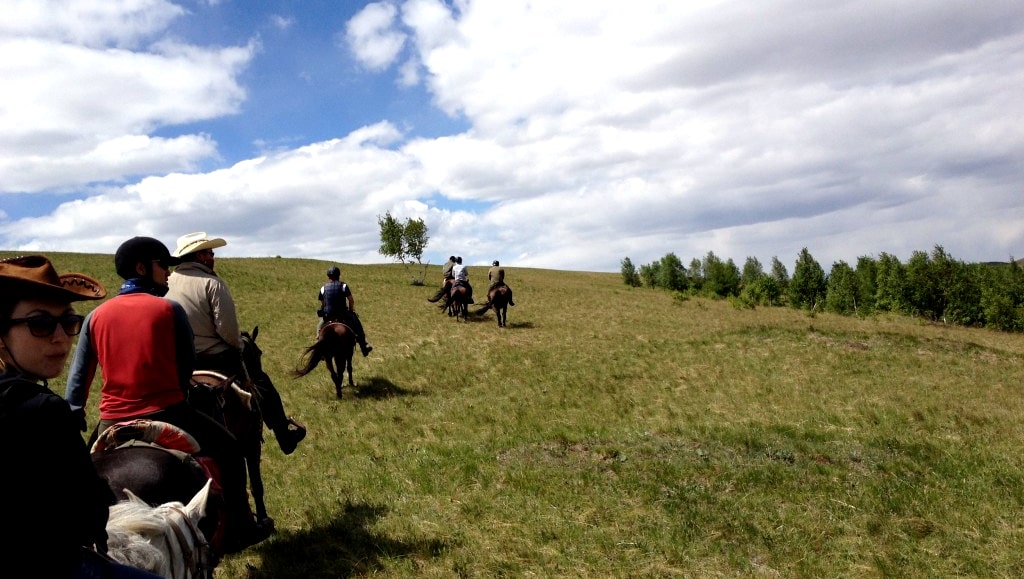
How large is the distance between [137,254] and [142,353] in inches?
30.8

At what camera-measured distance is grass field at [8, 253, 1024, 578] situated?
598 cm

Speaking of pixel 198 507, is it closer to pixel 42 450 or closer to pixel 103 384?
pixel 42 450

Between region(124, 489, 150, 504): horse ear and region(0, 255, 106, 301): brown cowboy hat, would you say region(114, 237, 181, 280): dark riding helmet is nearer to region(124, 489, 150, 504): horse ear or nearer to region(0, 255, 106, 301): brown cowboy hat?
→ region(124, 489, 150, 504): horse ear

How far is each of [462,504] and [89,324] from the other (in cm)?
446

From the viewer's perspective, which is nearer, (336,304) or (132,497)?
(132,497)

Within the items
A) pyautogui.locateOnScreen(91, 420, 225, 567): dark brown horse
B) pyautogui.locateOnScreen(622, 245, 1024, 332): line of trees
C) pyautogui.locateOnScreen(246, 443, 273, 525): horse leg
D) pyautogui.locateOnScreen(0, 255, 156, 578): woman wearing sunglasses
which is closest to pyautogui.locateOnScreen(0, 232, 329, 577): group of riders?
pyautogui.locateOnScreen(0, 255, 156, 578): woman wearing sunglasses

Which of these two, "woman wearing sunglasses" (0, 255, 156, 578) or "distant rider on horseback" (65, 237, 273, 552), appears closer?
"woman wearing sunglasses" (0, 255, 156, 578)

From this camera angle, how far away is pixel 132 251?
4.45 meters

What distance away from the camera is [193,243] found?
20.1 feet

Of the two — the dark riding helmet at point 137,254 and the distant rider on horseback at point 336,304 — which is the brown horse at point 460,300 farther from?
the dark riding helmet at point 137,254

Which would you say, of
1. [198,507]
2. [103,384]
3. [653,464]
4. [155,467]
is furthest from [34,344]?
[653,464]

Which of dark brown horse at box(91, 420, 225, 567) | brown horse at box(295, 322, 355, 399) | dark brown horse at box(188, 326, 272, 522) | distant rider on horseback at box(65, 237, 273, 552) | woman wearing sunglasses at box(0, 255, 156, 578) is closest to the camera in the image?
woman wearing sunglasses at box(0, 255, 156, 578)

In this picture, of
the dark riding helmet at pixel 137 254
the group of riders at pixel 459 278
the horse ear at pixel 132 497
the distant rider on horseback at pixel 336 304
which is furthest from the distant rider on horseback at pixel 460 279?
the horse ear at pixel 132 497

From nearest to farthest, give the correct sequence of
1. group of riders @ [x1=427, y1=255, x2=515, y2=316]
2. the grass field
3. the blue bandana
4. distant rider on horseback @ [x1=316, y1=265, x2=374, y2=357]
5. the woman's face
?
the woman's face
the blue bandana
the grass field
distant rider on horseback @ [x1=316, y1=265, x2=374, y2=357]
group of riders @ [x1=427, y1=255, x2=515, y2=316]
